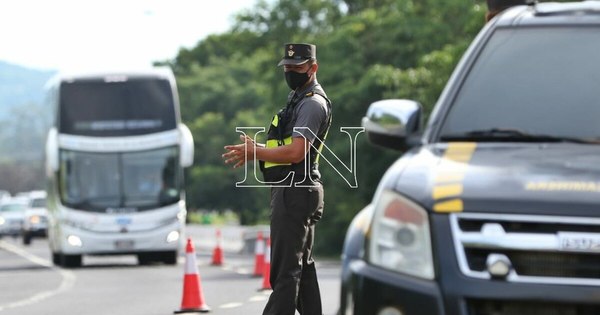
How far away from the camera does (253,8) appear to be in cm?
6719

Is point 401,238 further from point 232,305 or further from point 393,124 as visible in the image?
point 232,305

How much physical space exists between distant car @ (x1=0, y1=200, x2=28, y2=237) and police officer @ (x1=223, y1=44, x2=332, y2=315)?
6456 centimetres

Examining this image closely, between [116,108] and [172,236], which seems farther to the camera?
[116,108]

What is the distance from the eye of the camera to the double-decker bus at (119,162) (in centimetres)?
3094

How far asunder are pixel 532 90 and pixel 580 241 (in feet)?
4.25

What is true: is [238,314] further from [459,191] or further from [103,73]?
[103,73]

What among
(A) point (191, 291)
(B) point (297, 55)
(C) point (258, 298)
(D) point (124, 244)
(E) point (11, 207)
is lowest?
(E) point (11, 207)

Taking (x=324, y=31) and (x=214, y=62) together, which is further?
(x=214, y=62)

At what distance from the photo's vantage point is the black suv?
5949 mm

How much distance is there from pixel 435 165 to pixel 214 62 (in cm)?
11315

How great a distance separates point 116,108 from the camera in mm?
31328

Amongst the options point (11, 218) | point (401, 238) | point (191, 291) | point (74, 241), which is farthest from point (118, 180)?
point (11, 218)

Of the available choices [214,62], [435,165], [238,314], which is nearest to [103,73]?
[238,314]

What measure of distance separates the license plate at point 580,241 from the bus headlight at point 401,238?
0.48 m
